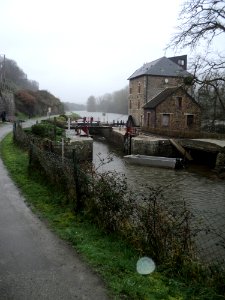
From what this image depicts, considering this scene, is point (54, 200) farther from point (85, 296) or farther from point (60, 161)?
point (85, 296)

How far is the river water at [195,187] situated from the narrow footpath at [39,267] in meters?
4.34

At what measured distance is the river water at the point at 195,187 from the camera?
483 inches

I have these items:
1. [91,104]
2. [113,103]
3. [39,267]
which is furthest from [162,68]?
[91,104]

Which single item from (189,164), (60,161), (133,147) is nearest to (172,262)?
(60,161)

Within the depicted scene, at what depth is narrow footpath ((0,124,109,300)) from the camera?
5078 mm

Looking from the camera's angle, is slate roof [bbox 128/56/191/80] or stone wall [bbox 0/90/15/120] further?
stone wall [bbox 0/90/15/120]

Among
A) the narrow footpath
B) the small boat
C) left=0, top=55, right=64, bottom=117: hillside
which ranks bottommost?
the small boat

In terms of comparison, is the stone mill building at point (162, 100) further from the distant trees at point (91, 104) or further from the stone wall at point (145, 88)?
the distant trees at point (91, 104)

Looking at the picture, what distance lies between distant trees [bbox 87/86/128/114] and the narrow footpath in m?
114

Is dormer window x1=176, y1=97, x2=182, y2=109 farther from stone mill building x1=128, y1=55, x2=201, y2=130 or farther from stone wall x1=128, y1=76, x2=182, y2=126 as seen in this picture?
stone wall x1=128, y1=76, x2=182, y2=126

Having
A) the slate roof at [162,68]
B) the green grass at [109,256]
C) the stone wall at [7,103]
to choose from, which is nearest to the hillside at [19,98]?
the stone wall at [7,103]

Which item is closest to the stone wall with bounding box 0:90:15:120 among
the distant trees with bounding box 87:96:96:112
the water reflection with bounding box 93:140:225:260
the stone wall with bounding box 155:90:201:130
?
the stone wall with bounding box 155:90:201:130

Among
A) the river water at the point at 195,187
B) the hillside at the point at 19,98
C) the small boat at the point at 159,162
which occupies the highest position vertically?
the hillside at the point at 19,98

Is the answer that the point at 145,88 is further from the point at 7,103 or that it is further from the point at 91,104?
the point at 91,104
